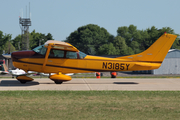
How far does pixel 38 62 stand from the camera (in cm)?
1353

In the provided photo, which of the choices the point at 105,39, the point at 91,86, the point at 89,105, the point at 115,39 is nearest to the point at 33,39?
the point at 105,39

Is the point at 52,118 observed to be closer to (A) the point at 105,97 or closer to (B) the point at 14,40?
(A) the point at 105,97

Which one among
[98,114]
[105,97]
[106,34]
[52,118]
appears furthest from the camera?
[106,34]

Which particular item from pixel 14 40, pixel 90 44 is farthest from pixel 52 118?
pixel 14 40

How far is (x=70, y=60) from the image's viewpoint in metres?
13.7

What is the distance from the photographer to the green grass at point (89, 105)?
6.86 meters

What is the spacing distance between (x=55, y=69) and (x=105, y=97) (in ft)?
16.3

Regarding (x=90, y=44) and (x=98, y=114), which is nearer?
(x=98, y=114)

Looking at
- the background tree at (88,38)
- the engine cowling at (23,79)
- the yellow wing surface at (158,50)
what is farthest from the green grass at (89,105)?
the background tree at (88,38)

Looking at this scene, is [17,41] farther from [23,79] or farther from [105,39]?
[23,79]

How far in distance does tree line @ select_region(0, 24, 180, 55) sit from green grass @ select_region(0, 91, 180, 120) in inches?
3290

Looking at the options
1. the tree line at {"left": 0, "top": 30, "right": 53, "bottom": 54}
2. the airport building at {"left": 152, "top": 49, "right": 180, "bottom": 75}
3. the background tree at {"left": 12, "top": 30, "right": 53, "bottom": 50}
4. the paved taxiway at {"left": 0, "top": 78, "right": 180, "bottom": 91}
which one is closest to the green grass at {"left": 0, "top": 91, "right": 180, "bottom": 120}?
the paved taxiway at {"left": 0, "top": 78, "right": 180, "bottom": 91}

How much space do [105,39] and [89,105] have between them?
106 metres

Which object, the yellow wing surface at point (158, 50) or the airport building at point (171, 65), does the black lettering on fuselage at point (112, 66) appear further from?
the airport building at point (171, 65)
